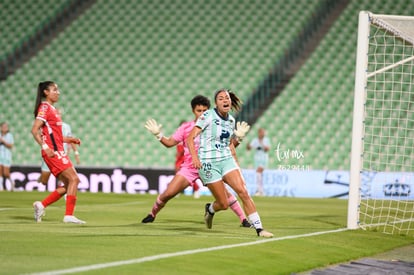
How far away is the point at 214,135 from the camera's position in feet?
35.1

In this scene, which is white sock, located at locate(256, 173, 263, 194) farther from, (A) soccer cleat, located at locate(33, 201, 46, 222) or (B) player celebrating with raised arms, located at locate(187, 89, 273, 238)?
(B) player celebrating with raised arms, located at locate(187, 89, 273, 238)

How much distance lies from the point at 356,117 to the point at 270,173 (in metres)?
12.8

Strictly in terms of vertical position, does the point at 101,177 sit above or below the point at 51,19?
below

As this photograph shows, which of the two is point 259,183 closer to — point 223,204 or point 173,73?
point 173,73

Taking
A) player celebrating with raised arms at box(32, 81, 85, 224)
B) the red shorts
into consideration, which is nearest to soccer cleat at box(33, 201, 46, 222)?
player celebrating with raised arms at box(32, 81, 85, 224)

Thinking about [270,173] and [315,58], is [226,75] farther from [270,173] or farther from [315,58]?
[270,173]

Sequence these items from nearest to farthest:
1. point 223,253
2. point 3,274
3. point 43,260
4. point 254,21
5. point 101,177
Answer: point 3,274, point 43,260, point 223,253, point 101,177, point 254,21

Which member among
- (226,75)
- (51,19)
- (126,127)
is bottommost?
(126,127)

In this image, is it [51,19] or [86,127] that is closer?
[86,127]

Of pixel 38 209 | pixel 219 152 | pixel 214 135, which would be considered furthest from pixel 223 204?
pixel 38 209

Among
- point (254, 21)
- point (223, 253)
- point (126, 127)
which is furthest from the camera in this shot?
point (254, 21)

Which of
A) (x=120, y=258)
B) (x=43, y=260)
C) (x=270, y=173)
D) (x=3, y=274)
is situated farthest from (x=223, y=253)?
(x=270, y=173)

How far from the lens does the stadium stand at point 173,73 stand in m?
27.4

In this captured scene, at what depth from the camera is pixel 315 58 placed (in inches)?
1145
